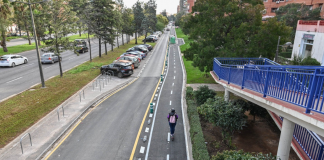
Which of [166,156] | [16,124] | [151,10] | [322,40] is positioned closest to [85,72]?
[16,124]

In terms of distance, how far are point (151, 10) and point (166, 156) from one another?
68.5m

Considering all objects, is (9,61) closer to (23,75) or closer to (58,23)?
(23,75)

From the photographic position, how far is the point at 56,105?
13.8 m

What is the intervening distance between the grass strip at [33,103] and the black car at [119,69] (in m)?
2.10

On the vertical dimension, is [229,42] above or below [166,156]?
above

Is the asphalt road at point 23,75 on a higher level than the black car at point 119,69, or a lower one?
lower

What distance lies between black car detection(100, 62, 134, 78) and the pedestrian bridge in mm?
14512

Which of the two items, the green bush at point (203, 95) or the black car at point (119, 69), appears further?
the black car at point (119, 69)

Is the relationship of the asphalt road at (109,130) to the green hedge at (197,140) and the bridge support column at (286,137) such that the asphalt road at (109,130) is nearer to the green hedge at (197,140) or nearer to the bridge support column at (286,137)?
the green hedge at (197,140)

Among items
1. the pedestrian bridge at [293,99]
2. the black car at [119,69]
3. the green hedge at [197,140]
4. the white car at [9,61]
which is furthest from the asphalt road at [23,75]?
the pedestrian bridge at [293,99]

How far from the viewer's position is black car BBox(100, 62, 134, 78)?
22047 mm

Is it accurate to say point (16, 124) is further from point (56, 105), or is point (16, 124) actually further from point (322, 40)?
point (322, 40)

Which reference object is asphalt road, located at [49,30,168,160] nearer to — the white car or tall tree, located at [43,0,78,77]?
tall tree, located at [43,0,78,77]

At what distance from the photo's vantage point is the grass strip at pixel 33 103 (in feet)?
35.2
